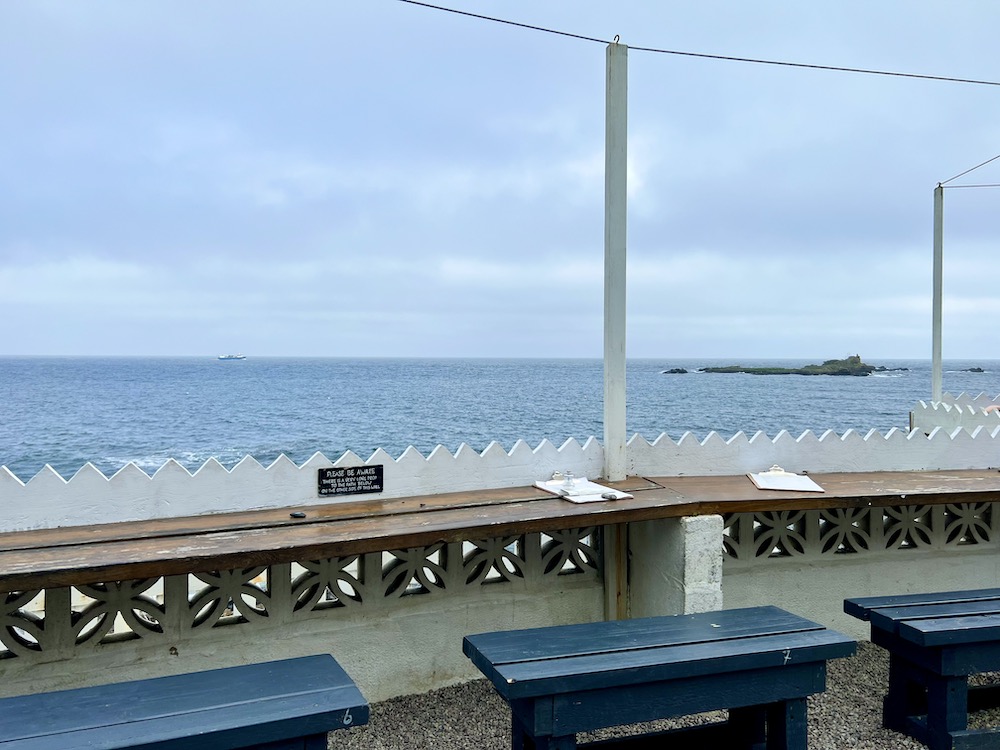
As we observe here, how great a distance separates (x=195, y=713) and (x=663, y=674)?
1.54 meters

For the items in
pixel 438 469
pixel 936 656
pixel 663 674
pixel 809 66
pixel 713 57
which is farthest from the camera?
pixel 809 66

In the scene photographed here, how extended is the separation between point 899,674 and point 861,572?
137 cm

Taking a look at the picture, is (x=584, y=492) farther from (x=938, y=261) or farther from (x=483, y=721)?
(x=938, y=261)

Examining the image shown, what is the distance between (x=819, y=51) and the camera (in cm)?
575

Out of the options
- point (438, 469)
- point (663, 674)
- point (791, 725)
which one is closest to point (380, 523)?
point (438, 469)

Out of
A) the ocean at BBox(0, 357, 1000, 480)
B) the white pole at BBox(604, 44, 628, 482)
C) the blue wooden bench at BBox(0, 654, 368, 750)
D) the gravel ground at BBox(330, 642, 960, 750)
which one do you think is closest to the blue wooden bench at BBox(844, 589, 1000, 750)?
the gravel ground at BBox(330, 642, 960, 750)

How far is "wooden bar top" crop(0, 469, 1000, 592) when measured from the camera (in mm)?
2709

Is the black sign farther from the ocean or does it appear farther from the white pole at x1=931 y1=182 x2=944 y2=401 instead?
the ocean

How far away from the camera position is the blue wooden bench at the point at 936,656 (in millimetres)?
2951

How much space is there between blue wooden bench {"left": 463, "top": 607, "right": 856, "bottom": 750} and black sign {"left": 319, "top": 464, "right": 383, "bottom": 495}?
1.31 metres

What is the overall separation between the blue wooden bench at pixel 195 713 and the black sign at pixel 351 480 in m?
1.36

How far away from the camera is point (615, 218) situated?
4.20 meters

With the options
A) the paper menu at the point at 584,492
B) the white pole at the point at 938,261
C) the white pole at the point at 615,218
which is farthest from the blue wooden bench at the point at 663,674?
the white pole at the point at 938,261

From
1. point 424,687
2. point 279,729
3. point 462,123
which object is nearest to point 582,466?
point 424,687
